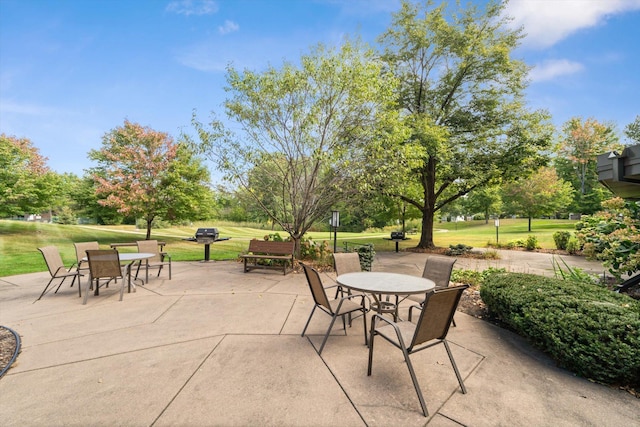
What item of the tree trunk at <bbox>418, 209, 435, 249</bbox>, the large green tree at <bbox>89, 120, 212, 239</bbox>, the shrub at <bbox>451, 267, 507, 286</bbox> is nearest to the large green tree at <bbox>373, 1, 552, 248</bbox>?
the tree trunk at <bbox>418, 209, 435, 249</bbox>

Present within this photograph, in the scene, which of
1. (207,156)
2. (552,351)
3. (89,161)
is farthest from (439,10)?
(89,161)

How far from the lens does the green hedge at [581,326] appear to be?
239 centimetres

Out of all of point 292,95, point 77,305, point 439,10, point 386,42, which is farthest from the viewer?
point 386,42

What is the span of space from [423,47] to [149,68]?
1171cm

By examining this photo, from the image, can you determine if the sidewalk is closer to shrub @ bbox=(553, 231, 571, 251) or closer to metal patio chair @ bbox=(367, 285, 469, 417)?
metal patio chair @ bbox=(367, 285, 469, 417)

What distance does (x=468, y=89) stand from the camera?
13.3 metres

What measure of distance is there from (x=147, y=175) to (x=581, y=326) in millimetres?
17643

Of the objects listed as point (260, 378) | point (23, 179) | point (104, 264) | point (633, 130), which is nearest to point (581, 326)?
point (260, 378)

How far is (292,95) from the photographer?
25.0ft

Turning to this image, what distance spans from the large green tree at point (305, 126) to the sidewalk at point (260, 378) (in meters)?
4.76

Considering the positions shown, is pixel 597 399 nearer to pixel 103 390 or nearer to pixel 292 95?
pixel 103 390

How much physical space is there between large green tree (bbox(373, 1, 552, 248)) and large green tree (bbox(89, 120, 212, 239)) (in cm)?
1159

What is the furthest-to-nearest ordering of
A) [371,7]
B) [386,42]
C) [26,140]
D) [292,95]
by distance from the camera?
1. [26,140]
2. [386,42]
3. [371,7]
4. [292,95]

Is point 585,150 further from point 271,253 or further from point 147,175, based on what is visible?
point 147,175
